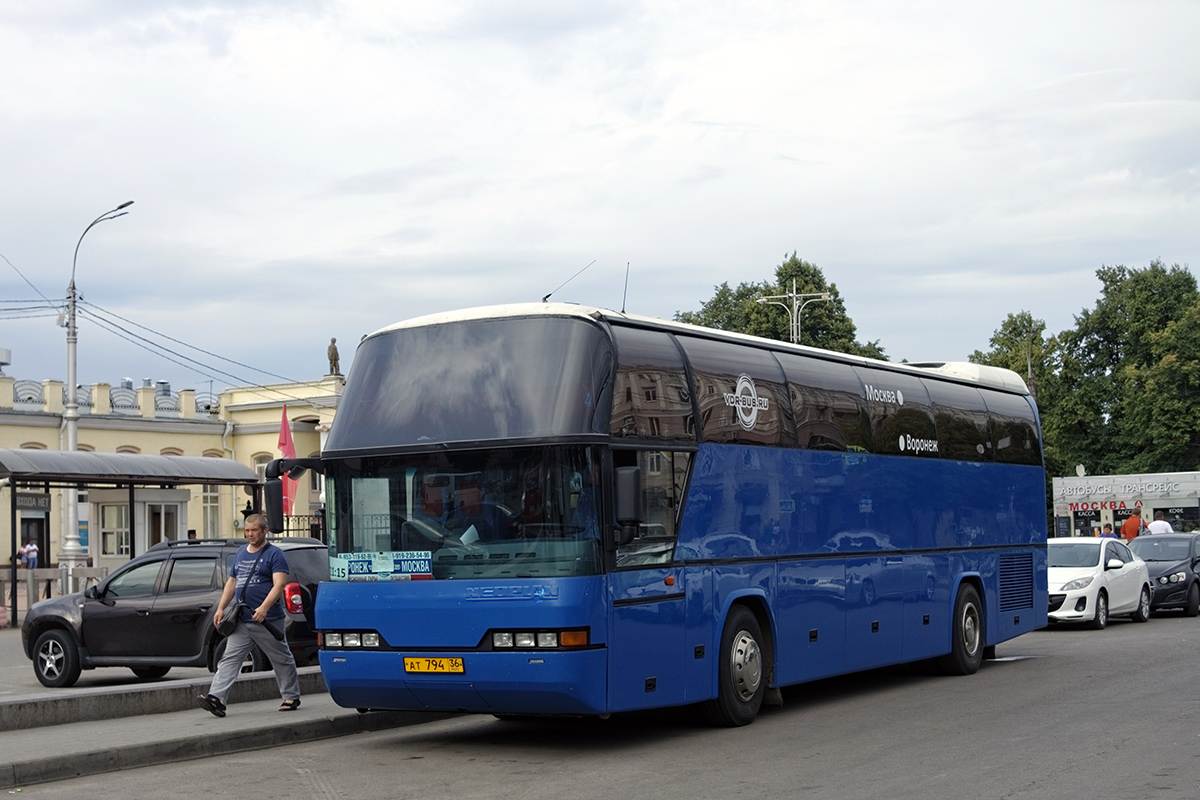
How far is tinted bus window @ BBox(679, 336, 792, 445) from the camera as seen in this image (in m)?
12.4

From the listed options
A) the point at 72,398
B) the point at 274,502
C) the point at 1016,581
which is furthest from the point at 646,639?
the point at 72,398

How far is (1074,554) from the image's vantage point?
961 inches

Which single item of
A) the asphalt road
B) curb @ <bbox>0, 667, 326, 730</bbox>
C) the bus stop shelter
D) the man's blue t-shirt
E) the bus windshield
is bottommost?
the asphalt road

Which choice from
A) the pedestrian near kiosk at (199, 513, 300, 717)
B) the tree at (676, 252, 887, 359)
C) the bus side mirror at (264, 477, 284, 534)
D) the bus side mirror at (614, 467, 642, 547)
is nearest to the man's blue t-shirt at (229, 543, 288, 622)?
the pedestrian near kiosk at (199, 513, 300, 717)

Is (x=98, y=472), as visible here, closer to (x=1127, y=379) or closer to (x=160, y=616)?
(x=160, y=616)

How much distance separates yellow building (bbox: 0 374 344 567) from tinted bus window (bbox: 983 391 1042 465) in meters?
38.7

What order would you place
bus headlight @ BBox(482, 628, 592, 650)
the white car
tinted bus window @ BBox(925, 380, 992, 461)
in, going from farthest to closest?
1. the white car
2. tinted bus window @ BBox(925, 380, 992, 461)
3. bus headlight @ BBox(482, 628, 592, 650)

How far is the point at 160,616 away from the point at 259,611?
4544mm

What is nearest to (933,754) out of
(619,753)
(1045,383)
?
(619,753)

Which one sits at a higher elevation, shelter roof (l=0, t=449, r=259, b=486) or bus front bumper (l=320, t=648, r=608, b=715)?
shelter roof (l=0, t=449, r=259, b=486)

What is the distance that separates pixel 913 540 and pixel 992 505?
2496 mm

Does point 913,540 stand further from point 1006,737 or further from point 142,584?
point 142,584

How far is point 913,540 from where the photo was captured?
16.0m

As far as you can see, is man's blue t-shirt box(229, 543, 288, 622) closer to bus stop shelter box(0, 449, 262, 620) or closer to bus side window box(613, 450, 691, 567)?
bus side window box(613, 450, 691, 567)
